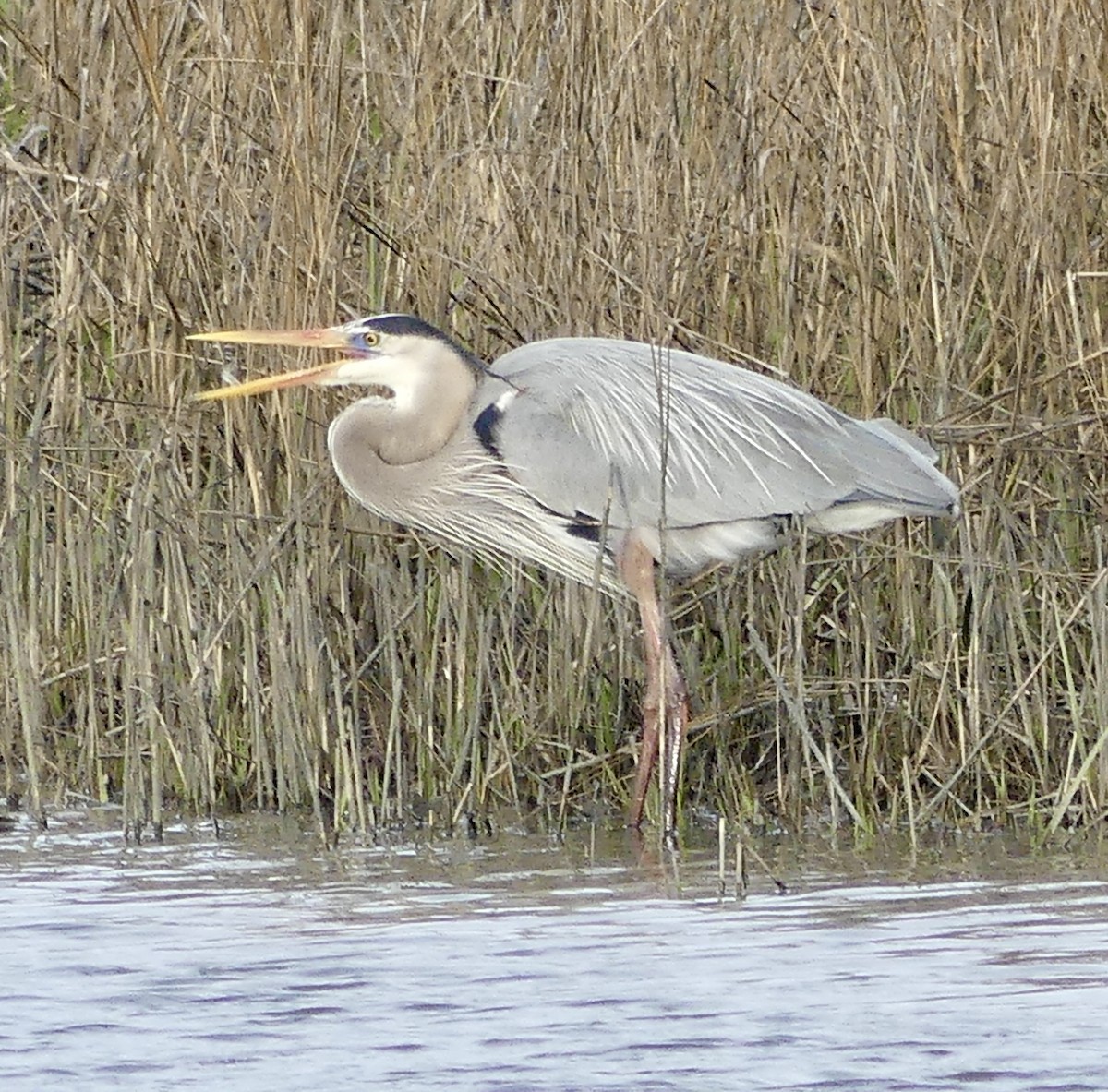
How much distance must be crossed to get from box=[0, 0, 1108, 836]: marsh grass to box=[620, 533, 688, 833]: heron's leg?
113 millimetres

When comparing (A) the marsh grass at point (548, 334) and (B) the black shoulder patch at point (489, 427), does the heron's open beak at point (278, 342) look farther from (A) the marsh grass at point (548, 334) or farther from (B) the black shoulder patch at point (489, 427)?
(B) the black shoulder patch at point (489, 427)

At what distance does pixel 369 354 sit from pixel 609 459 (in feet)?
1.93

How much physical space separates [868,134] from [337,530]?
1.44 metres

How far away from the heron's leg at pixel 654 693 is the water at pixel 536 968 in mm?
202

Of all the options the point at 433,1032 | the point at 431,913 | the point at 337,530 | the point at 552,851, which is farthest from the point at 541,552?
the point at 433,1032

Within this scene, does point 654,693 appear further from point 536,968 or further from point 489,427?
point 536,968

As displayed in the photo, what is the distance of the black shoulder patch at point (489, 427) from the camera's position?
573 centimetres

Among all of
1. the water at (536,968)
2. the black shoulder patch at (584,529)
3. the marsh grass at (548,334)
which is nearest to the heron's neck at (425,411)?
the marsh grass at (548,334)

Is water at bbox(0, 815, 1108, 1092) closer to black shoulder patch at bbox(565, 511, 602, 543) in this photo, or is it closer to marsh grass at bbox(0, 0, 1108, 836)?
marsh grass at bbox(0, 0, 1108, 836)

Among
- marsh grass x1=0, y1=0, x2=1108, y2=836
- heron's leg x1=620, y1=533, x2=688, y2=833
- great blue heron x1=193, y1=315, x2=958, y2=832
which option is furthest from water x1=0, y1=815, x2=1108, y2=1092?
great blue heron x1=193, y1=315, x2=958, y2=832

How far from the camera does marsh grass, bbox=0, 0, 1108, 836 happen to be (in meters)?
5.28

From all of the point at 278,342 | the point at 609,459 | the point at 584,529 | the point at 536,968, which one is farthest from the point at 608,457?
the point at 536,968

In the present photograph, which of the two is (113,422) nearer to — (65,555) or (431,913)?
(65,555)

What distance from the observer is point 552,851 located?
5.13m
